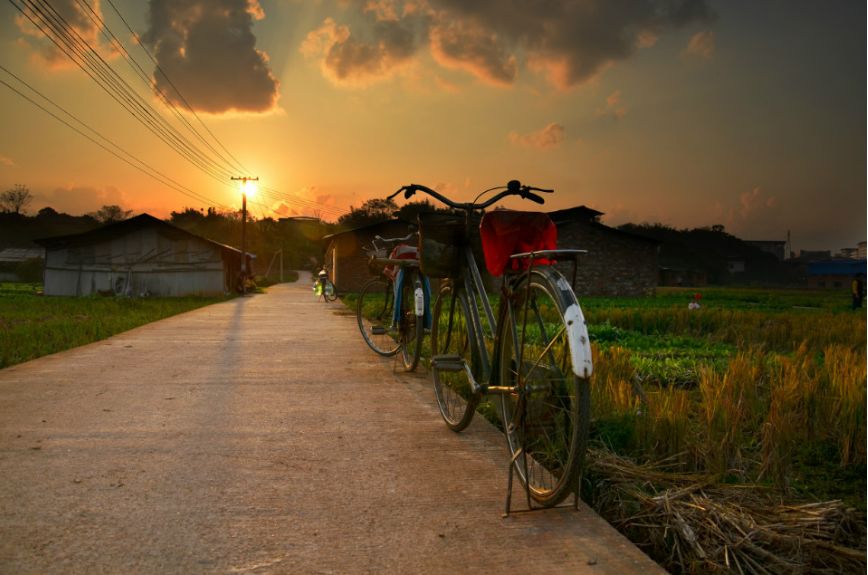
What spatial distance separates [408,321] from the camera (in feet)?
20.5

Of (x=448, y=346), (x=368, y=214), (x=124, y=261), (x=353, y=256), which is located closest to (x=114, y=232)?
(x=124, y=261)

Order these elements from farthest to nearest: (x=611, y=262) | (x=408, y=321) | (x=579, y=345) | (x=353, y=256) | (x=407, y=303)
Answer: (x=611, y=262), (x=353, y=256), (x=407, y=303), (x=408, y=321), (x=579, y=345)

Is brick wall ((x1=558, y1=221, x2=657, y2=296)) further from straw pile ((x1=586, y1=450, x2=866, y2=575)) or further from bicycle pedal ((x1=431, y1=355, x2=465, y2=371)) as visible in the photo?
straw pile ((x1=586, y1=450, x2=866, y2=575))

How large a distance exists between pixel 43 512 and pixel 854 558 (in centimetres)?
305

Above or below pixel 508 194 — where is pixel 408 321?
below

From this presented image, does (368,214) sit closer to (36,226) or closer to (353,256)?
(36,226)

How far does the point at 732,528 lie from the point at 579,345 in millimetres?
895

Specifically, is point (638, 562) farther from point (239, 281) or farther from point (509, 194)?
point (239, 281)

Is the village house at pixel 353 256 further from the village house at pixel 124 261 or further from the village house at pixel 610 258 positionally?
the village house at pixel 610 258

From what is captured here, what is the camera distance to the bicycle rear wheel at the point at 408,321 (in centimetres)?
617

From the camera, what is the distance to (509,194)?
11.8 feet

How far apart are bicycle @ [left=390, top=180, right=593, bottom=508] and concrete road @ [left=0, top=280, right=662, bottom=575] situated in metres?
0.25

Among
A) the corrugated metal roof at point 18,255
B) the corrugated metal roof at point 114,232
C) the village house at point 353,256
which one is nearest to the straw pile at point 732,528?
the corrugated metal roof at point 114,232

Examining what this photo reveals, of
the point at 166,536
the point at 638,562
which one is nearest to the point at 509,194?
the point at 638,562
